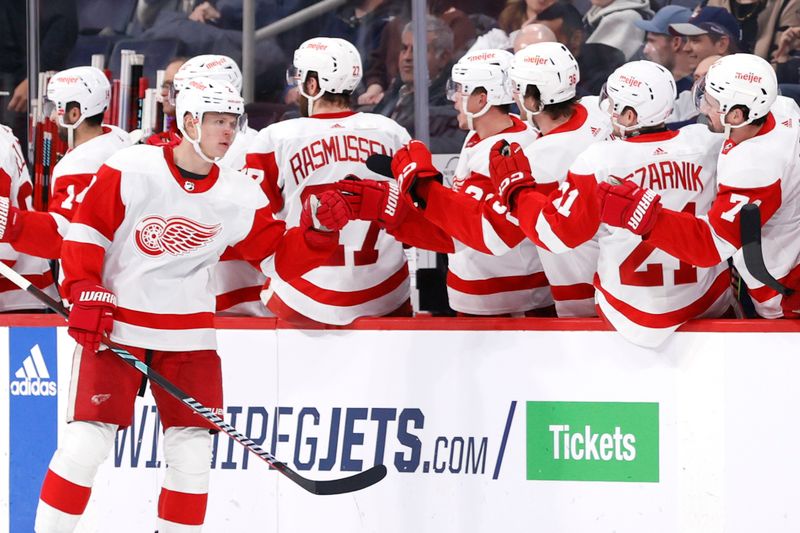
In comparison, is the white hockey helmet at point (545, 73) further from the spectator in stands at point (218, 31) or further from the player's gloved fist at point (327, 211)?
the spectator in stands at point (218, 31)

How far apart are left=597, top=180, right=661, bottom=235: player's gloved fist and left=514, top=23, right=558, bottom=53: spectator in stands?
218 centimetres

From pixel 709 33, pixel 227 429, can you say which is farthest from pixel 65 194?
pixel 709 33

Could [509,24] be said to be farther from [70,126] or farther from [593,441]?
[593,441]

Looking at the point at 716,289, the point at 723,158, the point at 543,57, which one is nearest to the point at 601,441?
the point at 716,289

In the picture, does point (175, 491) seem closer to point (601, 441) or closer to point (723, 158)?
point (601, 441)

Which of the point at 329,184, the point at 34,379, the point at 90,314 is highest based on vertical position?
the point at 329,184

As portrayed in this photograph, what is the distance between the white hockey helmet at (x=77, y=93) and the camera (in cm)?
395

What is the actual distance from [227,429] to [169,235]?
0.49m

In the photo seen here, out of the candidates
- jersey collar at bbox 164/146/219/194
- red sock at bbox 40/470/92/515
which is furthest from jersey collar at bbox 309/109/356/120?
red sock at bbox 40/470/92/515

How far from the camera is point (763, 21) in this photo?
4820 millimetres

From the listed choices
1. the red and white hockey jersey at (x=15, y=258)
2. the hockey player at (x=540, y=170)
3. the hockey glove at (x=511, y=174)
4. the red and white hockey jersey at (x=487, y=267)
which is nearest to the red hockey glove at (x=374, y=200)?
the hockey player at (x=540, y=170)

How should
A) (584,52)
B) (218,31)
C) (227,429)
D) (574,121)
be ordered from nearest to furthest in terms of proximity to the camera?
1. (227,429)
2. (574,121)
3. (584,52)
4. (218,31)

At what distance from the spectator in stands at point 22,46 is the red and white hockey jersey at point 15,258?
5.69 feet

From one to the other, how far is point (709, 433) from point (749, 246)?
527 mm
